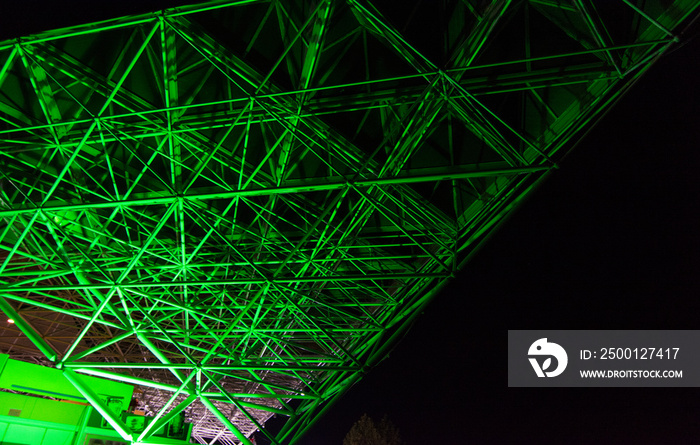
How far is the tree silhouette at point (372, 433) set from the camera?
48.7 metres

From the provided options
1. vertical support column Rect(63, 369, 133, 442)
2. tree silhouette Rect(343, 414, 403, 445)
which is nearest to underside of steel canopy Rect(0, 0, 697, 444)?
vertical support column Rect(63, 369, 133, 442)

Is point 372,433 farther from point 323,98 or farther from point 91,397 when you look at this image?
point 323,98

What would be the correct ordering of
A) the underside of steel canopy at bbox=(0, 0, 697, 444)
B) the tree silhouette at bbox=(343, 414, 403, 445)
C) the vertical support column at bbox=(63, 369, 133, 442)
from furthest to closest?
the tree silhouette at bbox=(343, 414, 403, 445) → the vertical support column at bbox=(63, 369, 133, 442) → the underside of steel canopy at bbox=(0, 0, 697, 444)

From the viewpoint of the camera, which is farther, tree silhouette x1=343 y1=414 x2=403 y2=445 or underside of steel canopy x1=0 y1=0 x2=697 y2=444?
tree silhouette x1=343 y1=414 x2=403 y2=445

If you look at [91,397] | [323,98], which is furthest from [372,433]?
[323,98]

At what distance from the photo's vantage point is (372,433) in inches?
1964

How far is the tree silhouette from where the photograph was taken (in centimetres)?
4869

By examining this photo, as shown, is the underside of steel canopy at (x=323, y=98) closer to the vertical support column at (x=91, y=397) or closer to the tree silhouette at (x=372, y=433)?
the vertical support column at (x=91, y=397)

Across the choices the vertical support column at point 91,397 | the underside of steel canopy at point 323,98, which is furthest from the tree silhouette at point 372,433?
the vertical support column at point 91,397

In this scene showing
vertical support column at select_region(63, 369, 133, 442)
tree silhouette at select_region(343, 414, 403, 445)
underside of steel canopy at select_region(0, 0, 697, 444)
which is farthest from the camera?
tree silhouette at select_region(343, 414, 403, 445)

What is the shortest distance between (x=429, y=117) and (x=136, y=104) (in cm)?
738

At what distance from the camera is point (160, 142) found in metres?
13.4

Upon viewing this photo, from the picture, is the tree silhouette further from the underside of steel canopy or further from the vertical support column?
the vertical support column

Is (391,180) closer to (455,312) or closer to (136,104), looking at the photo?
(136,104)
